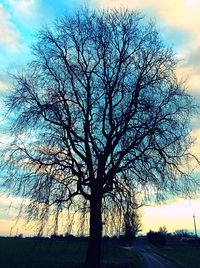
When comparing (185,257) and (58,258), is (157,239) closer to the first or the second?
(185,257)

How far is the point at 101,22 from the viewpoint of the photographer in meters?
21.0

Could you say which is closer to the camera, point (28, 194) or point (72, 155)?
point (28, 194)

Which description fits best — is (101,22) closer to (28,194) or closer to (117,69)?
(117,69)

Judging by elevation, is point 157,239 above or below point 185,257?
above

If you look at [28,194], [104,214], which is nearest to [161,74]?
[104,214]

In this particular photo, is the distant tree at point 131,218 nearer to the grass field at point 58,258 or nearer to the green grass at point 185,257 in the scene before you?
the grass field at point 58,258

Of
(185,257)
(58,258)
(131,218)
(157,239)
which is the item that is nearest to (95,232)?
(131,218)

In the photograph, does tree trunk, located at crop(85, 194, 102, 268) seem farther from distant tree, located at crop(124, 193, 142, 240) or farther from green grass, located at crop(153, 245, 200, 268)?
green grass, located at crop(153, 245, 200, 268)

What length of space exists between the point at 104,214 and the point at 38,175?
373 centimetres

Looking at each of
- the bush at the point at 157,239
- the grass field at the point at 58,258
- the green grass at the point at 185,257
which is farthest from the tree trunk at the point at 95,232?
the bush at the point at 157,239

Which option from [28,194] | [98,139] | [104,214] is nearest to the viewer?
[28,194]

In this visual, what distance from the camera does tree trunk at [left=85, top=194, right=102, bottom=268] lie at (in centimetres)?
1891

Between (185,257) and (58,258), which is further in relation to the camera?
(185,257)

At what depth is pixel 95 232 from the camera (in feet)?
62.8
